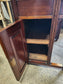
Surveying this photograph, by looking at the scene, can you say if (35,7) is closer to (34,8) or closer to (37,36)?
(34,8)

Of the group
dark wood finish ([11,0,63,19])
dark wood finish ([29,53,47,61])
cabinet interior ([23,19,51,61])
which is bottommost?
dark wood finish ([29,53,47,61])

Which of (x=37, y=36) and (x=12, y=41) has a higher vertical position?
(x=12, y=41)

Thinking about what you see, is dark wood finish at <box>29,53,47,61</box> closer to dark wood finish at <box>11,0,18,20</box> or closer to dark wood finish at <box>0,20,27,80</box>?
dark wood finish at <box>0,20,27,80</box>

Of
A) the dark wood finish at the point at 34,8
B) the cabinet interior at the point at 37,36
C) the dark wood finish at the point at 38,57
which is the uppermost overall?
the dark wood finish at the point at 34,8

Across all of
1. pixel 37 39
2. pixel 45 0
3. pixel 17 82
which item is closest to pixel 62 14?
pixel 45 0

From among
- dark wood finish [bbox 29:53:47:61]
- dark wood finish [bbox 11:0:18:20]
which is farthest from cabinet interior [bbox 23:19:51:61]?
dark wood finish [bbox 11:0:18:20]

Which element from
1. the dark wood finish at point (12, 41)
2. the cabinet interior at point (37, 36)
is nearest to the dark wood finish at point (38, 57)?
the cabinet interior at point (37, 36)

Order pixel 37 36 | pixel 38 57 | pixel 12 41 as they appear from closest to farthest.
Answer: pixel 12 41 < pixel 37 36 < pixel 38 57

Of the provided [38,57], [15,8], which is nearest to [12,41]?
[15,8]

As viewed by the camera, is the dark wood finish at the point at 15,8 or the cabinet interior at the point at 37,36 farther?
the cabinet interior at the point at 37,36

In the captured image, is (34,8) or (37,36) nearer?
(34,8)

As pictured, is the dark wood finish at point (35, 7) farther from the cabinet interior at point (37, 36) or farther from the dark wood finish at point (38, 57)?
the dark wood finish at point (38, 57)

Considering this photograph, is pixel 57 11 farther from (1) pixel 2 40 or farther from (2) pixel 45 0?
(1) pixel 2 40

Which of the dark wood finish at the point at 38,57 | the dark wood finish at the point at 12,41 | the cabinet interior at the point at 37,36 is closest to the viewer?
the dark wood finish at the point at 12,41
